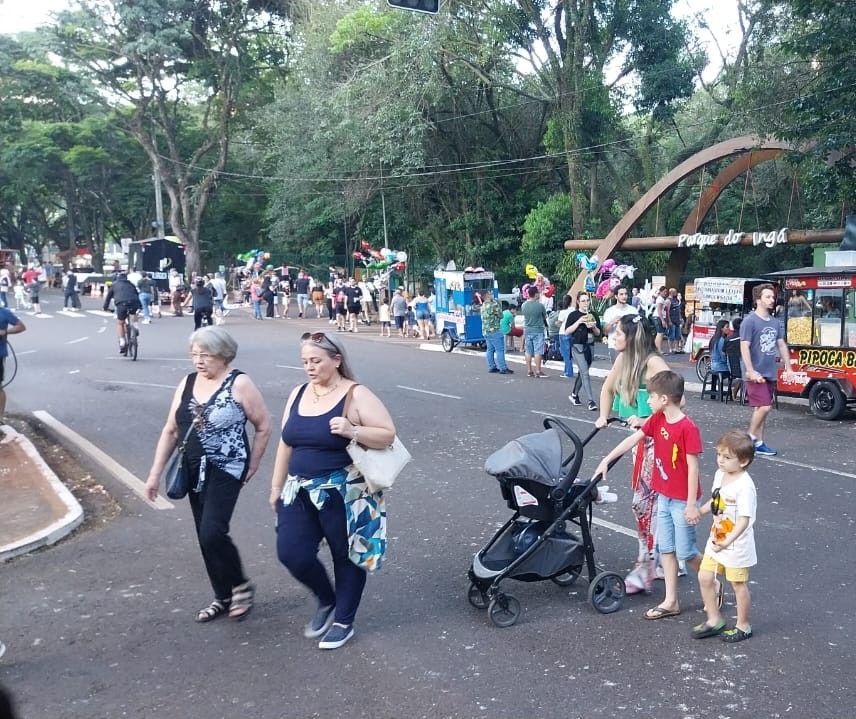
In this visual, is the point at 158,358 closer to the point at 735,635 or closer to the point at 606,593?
the point at 606,593

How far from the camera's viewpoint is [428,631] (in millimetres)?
5105

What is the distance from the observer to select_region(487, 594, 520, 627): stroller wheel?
16.8 ft

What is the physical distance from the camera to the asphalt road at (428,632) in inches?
169

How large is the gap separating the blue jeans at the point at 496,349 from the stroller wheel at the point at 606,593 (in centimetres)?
1230

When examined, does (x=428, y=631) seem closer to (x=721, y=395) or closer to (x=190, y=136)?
(x=721, y=395)

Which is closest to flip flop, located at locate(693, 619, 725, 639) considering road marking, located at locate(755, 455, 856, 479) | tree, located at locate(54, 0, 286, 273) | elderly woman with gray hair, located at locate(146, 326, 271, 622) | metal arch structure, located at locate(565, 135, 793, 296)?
elderly woman with gray hair, located at locate(146, 326, 271, 622)

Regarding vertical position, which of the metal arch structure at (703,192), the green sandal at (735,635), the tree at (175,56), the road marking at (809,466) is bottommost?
the road marking at (809,466)

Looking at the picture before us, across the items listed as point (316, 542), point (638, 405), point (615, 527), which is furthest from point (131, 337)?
point (316, 542)

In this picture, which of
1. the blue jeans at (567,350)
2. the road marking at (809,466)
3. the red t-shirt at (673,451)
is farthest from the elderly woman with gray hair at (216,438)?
the blue jeans at (567,350)

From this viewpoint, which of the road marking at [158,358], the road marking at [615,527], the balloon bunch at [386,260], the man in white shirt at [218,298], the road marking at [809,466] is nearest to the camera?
the road marking at [615,527]

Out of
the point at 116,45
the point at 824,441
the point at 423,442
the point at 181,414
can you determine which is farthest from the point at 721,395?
the point at 116,45

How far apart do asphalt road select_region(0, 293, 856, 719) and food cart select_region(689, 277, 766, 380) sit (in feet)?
32.2

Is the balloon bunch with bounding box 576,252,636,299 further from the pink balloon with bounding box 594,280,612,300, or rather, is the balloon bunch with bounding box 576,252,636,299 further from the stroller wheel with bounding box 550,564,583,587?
the stroller wheel with bounding box 550,564,583,587

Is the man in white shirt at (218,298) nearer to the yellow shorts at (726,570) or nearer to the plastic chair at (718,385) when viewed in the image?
the plastic chair at (718,385)
